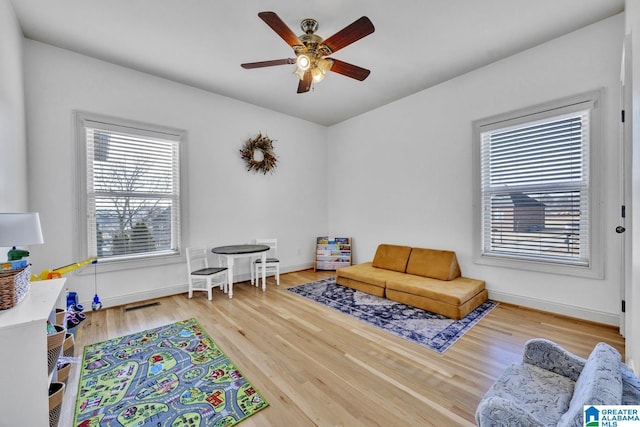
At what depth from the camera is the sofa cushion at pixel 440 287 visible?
3.03 metres

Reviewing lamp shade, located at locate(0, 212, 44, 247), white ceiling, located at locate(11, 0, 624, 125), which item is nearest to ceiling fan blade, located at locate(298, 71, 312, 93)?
white ceiling, located at locate(11, 0, 624, 125)

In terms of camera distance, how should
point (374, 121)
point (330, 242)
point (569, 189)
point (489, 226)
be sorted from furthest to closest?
point (330, 242), point (374, 121), point (489, 226), point (569, 189)

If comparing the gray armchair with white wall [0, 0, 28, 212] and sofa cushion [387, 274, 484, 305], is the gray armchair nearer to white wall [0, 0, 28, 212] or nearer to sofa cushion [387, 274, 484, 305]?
sofa cushion [387, 274, 484, 305]

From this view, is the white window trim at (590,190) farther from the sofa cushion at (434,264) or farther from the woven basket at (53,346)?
the woven basket at (53,346)

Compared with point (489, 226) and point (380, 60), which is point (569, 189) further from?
point (380, 60)

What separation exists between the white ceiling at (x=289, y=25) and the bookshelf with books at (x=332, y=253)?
287 cm

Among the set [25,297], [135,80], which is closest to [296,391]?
[25,297]

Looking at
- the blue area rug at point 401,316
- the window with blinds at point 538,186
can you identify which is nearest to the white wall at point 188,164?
the blue area rug at point 401,316

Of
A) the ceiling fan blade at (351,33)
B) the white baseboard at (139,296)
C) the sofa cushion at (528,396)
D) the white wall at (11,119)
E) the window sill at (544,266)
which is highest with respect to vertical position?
the ceiling fan blade at (351,33)

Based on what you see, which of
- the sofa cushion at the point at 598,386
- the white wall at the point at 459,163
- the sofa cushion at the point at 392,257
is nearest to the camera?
the sofa cushion at the point at 598,386

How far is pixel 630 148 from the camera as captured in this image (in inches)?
71.1

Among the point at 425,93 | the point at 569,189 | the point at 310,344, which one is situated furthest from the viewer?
the point at 425,93

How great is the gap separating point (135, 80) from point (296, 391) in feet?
13.6

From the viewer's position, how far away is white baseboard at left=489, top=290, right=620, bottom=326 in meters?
2.70
